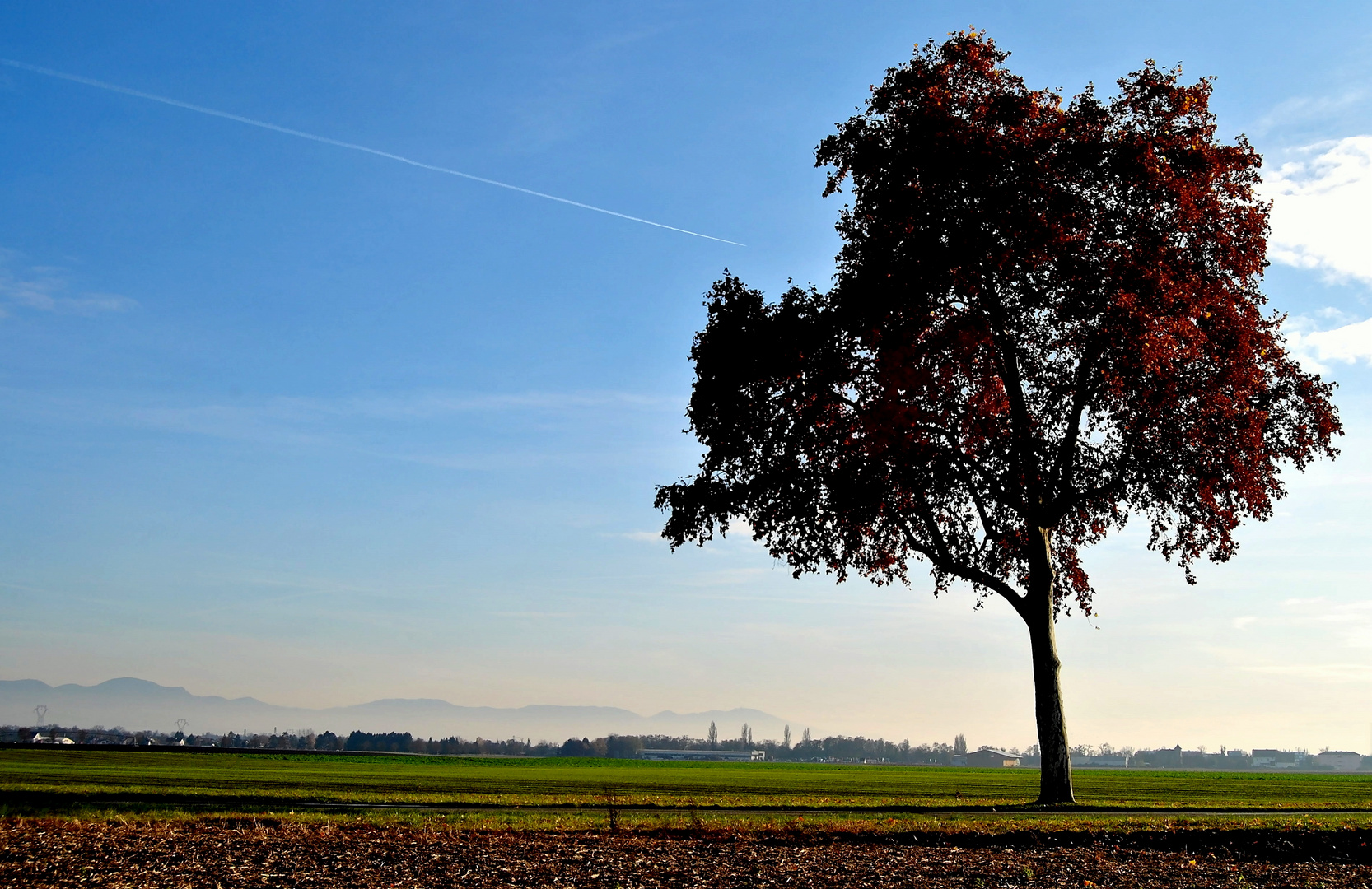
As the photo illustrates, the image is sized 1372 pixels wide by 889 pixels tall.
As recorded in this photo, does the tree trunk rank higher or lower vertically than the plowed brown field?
higher

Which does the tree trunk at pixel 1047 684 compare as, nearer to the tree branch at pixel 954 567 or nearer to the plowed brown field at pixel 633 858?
the tree branch at pixel 954 567

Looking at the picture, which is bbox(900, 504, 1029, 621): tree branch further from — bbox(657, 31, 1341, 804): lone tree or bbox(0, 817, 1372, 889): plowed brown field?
bbox(0, 817, 1372, 889): plowed brown field

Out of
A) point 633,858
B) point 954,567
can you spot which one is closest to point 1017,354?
point 954,567

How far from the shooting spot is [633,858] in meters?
13.4

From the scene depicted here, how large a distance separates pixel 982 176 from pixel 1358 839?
16.1 m

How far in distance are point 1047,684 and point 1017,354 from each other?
8402 mm

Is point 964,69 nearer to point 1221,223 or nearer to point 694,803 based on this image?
point 1221,223

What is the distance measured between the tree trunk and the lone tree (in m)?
0.06

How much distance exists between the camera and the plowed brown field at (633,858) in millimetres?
11758

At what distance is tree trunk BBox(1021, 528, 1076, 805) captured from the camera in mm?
24891

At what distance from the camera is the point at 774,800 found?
27.2 m

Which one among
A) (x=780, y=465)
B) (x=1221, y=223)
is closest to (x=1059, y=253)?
(x=1221, y=223)

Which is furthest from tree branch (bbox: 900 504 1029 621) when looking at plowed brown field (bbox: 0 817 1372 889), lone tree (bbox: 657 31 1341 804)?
plowed brown field (bbox: 0 817 1372 889)

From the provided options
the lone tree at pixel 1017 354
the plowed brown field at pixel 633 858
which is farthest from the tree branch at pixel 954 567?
the plowed brown field at pixel 633 858
